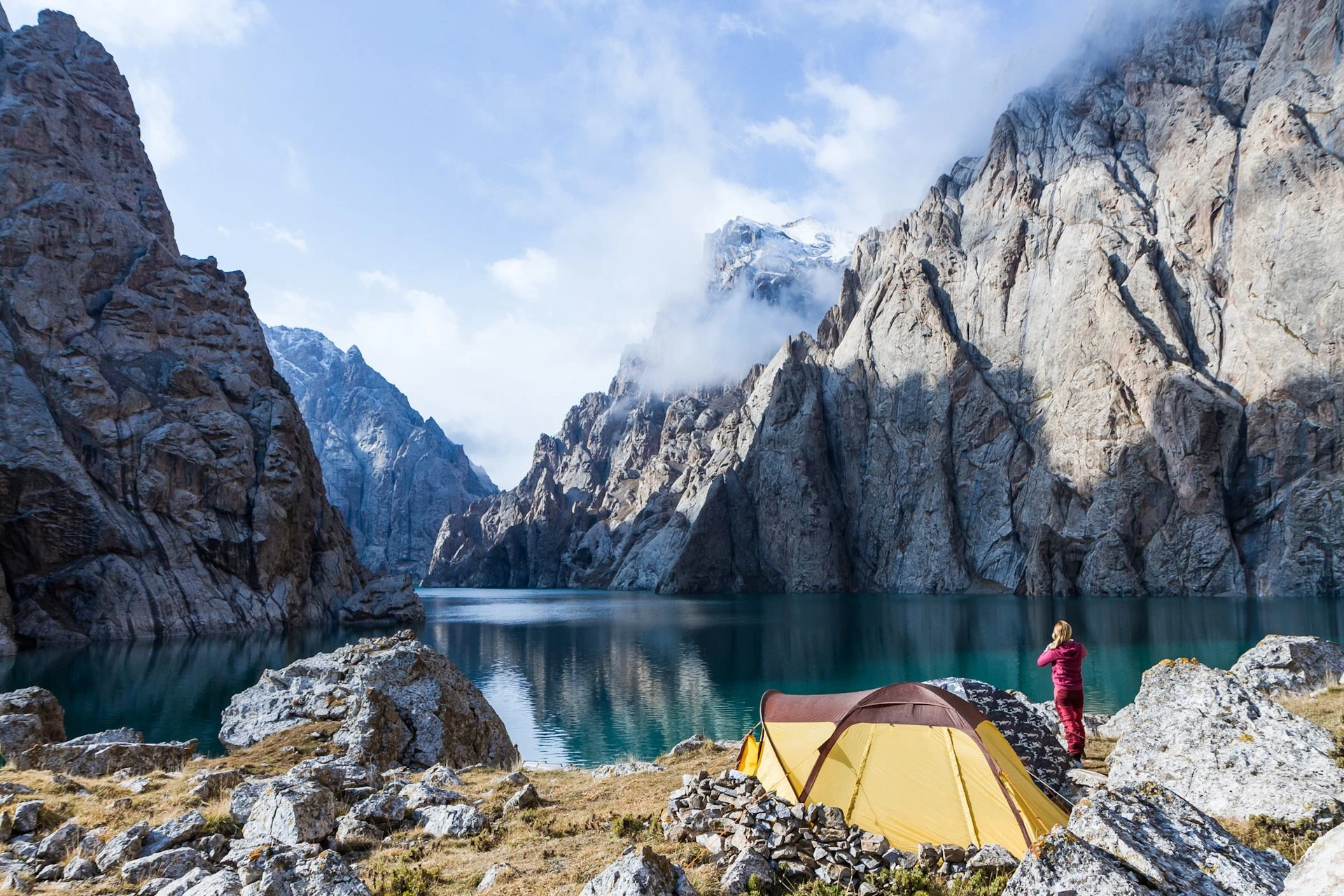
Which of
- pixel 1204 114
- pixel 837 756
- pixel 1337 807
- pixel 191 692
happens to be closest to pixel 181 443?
pixel 191 692

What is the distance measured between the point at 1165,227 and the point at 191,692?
131337 mm

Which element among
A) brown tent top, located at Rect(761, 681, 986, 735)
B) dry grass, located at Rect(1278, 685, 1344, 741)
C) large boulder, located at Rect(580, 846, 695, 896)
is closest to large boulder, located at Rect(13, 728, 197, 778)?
large boulder, located at Rect(580, 846, 695, 896)

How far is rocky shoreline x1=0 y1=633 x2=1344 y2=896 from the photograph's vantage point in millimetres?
6598

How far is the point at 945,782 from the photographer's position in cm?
1040

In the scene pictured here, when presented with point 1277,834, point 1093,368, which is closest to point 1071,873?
point 1277,834

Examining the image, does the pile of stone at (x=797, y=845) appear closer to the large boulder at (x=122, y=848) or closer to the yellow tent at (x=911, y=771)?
the yellow tent at (x=911, y=771)

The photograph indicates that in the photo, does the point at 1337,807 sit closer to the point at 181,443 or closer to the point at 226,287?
the point at 181,443

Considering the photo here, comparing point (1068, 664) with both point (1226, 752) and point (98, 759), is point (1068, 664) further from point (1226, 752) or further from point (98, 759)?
point (98, 759)

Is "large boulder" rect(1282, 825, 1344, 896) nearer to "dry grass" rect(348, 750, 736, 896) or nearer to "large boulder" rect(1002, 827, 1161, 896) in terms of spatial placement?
"large boulder" rect(1002, 827, 1161, 896)

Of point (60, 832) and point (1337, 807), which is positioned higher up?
point (1337, 807)

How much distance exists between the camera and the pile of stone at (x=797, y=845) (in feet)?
27.5

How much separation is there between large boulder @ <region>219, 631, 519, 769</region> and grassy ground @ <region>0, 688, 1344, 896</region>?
1.85 metres

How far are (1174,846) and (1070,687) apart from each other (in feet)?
24.9

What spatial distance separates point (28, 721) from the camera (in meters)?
19.3
